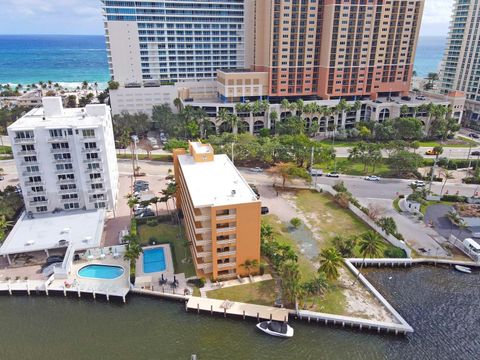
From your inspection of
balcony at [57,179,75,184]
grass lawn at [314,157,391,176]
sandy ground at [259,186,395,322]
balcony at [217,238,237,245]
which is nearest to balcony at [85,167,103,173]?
balcony at [57,179,75,184]

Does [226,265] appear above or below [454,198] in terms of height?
below

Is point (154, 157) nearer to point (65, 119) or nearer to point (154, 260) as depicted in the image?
point (65, 119)

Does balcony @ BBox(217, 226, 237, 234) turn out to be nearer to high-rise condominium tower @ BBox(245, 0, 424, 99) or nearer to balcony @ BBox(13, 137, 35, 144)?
balcony @ BBox(13, 137, 35, 144)

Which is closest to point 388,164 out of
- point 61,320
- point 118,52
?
point 61,320

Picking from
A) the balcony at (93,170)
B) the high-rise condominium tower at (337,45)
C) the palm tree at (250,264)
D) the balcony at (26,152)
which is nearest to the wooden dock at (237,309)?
the palm tree at (250,264)

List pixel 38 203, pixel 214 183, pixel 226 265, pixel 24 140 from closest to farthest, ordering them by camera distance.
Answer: pixel 226 265, pixel 214 183, pixel 24 140, pixel 38 203

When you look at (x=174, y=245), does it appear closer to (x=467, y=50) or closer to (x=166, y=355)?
(x=166, y=355)

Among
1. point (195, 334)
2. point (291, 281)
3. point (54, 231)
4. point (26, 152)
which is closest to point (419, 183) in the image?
point (291, 281)
